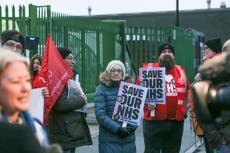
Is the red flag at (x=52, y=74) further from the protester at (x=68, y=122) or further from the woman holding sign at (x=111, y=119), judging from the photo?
the woman holding sign at (x=111, y=119)

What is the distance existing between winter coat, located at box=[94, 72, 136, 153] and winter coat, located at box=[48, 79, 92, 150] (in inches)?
18.9

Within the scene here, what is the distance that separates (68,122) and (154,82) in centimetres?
193

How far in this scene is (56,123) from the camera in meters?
6.99

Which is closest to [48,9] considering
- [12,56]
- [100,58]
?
[100,58]

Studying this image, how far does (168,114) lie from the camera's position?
27.5 ft

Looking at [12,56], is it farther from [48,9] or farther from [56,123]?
[48,9]

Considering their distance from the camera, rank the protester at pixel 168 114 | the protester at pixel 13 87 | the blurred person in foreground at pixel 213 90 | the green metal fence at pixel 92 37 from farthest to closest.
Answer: the green metal fence at pixel 92 37
the protester at pixel 168 114
the blurred person in foreground at pixel 213 90
the protester at pixel 13 87

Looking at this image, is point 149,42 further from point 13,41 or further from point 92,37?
point 13,41

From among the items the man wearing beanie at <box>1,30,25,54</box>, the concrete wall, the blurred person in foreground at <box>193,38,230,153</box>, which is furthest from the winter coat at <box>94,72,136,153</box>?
the concrete wall

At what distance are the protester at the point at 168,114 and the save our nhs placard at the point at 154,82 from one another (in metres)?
0.07

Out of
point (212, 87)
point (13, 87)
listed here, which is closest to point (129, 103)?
point (212, 87)

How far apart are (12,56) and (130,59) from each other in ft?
53.7

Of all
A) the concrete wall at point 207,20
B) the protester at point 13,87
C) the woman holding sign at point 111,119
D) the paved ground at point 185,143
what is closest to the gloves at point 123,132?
the woman holding sign at point 111,119

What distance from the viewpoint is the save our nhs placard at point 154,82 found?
8.38 m
